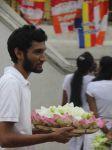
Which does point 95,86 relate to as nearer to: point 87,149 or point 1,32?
point 87,149

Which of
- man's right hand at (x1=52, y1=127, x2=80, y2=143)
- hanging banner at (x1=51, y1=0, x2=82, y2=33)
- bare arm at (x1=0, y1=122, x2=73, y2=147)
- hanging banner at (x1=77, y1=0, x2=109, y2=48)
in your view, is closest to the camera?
bare arm at (x1=0, y1=122, x2=73, y2=147)

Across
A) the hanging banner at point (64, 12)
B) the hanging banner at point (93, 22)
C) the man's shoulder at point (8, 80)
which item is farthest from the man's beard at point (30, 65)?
the hanging banner at point (64, 12)

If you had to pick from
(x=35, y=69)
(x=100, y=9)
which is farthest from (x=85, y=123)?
(x=100, y=9)

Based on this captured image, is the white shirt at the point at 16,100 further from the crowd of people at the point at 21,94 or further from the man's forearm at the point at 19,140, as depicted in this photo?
the man's forearm at the point at 19,140

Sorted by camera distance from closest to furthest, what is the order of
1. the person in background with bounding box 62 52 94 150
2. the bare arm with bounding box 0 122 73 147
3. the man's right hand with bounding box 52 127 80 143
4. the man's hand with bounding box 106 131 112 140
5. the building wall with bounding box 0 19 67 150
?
1. the bare arm with bounding box 0 122 73 147
2. the man's right hand with bounding box 52 127 80 143
3. the man's hand with bounding box 106 131 112 140
4. the person in background with bounding box 62 52 94 150
5. the building wall with bounding box 0 19 67 150

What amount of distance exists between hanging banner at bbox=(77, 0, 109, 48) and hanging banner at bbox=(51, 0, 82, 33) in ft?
0.76

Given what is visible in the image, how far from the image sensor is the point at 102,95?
273 inches

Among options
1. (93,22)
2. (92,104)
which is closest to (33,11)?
(93,22)

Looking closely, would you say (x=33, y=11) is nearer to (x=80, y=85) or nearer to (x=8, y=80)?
(x=80, y=85)

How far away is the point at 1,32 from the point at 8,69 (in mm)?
5682

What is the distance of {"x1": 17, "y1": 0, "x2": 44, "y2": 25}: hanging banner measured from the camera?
10.8 metres

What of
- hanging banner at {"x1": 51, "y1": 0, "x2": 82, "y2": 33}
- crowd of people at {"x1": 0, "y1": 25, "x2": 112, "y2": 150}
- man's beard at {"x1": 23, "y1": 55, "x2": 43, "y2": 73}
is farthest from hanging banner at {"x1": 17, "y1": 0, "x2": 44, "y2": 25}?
man's beard at {"x1": 23, "y1": 55, "x2": 43, "y2": 73}

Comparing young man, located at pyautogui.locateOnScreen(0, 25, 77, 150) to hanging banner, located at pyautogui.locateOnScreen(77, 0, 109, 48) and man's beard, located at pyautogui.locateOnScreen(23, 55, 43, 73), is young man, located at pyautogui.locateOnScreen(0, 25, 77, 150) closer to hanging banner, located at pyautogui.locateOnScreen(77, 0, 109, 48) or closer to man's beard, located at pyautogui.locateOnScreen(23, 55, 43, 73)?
man's beard, located at pyautogui.locateOnScreen(23, 55, 43, 73)

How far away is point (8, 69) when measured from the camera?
13.6 feet
